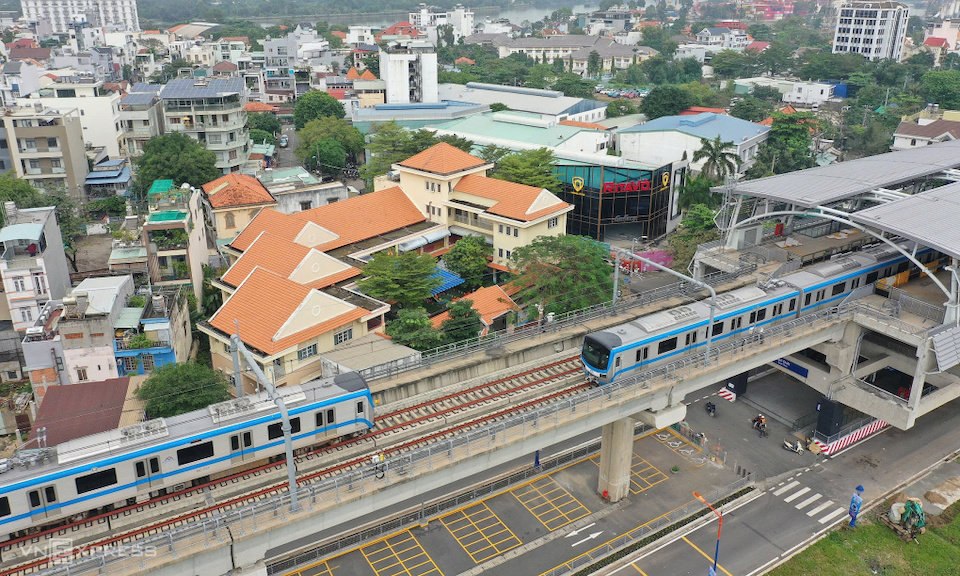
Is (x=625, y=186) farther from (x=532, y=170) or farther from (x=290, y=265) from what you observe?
(x=290, y=265)

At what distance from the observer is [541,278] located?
137ft

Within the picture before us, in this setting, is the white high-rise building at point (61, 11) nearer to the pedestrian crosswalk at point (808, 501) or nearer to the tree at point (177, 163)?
the tree at point (177, 163)

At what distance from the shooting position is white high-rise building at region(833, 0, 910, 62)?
489ft

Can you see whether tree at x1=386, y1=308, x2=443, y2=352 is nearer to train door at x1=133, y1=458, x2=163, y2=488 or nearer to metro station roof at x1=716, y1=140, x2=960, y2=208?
train door at x1=133, y1=458, x2=163, y2=488

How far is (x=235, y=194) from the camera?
57.1m

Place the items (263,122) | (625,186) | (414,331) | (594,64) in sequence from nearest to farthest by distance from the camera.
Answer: (414,331), (625,186), (263,122), (594,64)

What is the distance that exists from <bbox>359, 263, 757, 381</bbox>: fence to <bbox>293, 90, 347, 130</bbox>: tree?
215 feet

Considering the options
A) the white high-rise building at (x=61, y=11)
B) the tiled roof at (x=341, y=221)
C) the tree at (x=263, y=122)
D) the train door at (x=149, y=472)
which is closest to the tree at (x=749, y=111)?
the tiled roof at (x=341, y=221)

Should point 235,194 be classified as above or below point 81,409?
above

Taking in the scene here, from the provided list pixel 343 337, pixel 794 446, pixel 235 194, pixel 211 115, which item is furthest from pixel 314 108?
pixel 794 446

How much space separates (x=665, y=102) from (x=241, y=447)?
86.1 metres

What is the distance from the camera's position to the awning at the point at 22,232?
138 feet

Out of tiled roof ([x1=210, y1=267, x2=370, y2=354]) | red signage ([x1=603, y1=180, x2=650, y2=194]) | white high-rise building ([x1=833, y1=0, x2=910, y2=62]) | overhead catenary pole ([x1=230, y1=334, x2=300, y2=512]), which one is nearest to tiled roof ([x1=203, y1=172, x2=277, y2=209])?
tiled roof ([x1=210, y1=267, x2=370, y2=354])

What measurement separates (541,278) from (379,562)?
18.3 metres
